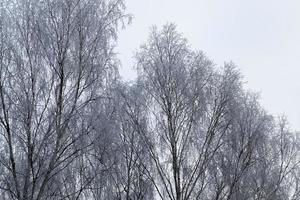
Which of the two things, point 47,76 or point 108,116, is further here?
point 108,116

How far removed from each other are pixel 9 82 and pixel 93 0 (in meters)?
3.15

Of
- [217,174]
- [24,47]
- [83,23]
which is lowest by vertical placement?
[217,174]

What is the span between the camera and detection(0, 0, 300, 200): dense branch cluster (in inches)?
372

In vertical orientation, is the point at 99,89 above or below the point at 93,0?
below

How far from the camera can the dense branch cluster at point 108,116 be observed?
31.0ft

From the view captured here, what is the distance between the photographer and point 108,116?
1192cm

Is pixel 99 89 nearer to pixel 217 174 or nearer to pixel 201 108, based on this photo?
pixel 201 108

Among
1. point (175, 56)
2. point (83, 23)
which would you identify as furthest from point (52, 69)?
point (175, 56)

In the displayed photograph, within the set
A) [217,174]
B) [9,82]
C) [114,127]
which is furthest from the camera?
[217,174]

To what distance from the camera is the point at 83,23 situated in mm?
10352

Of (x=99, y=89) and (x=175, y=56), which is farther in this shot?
(x=175, y=56)

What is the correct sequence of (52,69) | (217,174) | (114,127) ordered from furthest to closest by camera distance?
(217,174) → (114,127) → (52,69)

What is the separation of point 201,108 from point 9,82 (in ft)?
20.0

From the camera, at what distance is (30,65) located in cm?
936
